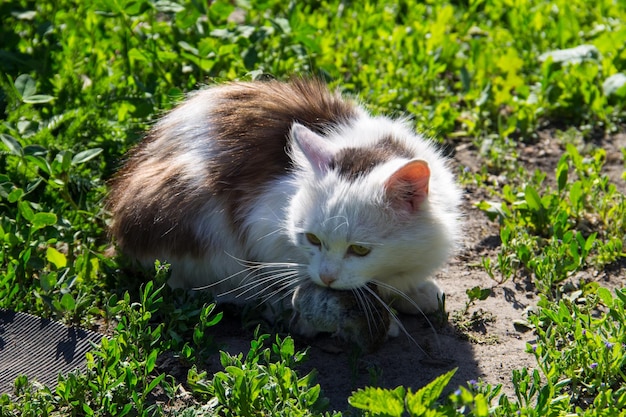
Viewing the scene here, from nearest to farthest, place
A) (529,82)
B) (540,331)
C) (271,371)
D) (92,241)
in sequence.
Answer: (271,371) → (540,331) → (92,241) → (529,82)

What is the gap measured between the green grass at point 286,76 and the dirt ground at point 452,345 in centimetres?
9

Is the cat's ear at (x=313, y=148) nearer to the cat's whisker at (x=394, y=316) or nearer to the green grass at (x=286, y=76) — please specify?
the cat's whisker at (x=394, y=316)

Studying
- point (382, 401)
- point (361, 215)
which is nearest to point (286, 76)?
point (361, 215)

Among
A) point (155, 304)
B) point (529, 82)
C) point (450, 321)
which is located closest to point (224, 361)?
point (155, 304)

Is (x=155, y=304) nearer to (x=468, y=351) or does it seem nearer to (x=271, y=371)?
(x=271, y=371)

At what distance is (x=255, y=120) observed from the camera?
3.88 meters

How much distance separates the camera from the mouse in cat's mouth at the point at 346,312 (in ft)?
11.6

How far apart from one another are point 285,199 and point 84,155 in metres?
1.19

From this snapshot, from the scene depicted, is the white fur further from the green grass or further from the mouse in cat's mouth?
the green grass

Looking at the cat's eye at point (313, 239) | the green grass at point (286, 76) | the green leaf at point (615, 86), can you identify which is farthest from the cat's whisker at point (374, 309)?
the green leaf at point (615, 86)

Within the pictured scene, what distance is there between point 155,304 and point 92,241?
760 millimetres

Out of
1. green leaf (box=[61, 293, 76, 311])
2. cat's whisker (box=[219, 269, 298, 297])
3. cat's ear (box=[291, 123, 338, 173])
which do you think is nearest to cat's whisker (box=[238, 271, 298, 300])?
cat's whisker (box=[219, 269, 298, 297])

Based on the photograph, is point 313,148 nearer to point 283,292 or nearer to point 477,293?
point 283,292

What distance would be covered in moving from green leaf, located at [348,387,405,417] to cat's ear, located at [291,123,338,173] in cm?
109
